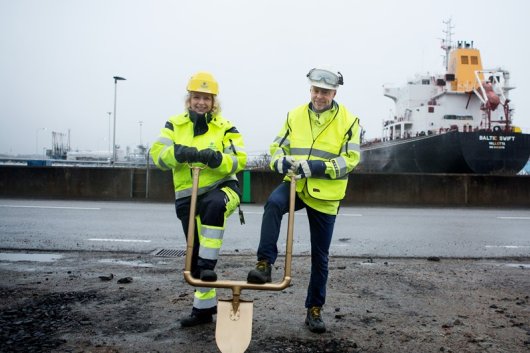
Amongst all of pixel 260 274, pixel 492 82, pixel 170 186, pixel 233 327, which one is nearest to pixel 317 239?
pixel 260 274

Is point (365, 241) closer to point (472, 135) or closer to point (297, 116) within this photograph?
point (297, 116)

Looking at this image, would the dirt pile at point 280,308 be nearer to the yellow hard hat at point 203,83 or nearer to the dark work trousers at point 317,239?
the dark work trousers at point 317,239

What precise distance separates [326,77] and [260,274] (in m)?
1.60

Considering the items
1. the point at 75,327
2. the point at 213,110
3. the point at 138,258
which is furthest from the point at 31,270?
the point at 213,110

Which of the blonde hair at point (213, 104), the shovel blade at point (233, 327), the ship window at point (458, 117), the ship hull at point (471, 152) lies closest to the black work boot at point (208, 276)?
the shovel blade at point (233, 327)

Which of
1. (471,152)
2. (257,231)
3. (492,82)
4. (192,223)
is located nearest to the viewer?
(192,223)

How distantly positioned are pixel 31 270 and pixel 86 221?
4.62 m

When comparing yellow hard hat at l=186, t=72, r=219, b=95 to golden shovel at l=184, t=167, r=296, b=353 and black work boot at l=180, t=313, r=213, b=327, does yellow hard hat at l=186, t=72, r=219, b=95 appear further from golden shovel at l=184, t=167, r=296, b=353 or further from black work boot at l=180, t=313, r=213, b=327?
black work boot at l=180, t=313, r=213, b=327

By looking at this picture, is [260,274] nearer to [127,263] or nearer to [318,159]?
[318,159]

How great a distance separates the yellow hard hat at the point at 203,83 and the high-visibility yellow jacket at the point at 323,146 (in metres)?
0.65

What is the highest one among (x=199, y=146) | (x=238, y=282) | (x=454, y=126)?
(x=454, y=126)

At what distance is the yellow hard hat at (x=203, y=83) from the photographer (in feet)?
12.9

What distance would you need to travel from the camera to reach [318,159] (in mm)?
3873

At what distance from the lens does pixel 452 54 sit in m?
33.6
